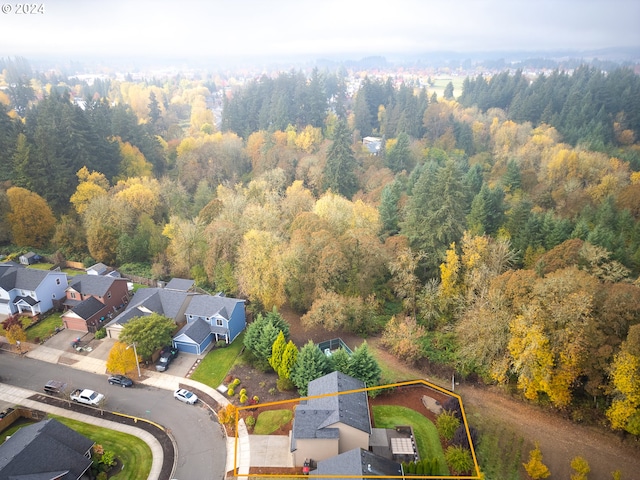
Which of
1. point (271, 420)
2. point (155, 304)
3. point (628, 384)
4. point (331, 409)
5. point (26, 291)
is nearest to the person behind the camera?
point (628, 384)

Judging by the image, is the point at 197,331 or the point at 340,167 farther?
the point at 340,167

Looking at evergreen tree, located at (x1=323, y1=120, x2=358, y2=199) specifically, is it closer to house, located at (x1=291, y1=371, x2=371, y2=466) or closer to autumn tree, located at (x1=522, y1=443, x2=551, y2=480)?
house, located at (x1=291, y1=371, x2=371, y2=466)

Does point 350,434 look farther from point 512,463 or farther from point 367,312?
point 367,312

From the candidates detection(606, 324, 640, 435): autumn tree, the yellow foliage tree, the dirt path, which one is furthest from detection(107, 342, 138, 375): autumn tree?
detection(606, 324, 640, 435): autumn tree

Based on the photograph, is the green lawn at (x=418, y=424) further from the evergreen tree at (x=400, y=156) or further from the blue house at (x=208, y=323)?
the evergreen tree at (x=400, y=156)

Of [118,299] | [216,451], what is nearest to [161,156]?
[118,299]

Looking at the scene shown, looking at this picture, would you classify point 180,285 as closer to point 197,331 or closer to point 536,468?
point 197,331

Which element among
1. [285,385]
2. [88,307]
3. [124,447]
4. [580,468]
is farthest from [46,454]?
[580,468]
